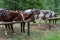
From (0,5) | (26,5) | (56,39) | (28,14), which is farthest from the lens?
(0,5)

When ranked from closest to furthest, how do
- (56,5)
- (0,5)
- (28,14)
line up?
(28,14) → (0,5) → (56,5)

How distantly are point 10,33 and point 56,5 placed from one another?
19038 mm

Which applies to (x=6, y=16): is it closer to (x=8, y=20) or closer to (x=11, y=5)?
(x=8, y=20)

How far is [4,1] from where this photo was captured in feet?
67.4

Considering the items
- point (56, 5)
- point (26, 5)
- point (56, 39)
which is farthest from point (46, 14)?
point (56, 5)

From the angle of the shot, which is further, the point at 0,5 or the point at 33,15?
the point at 0,5

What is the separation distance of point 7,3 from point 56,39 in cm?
1367

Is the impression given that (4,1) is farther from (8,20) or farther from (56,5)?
(56,5)

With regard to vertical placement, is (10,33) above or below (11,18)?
below

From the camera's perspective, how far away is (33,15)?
14344 mm

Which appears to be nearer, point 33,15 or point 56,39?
point 56,39

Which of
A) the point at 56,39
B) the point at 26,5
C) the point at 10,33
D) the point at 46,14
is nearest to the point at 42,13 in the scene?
the point at 46,14

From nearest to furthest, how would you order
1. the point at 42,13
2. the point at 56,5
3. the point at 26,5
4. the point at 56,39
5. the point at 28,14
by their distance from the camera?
the point at 56,39
the point at 28,14
the point at 42,13
the point at 26,5
the point at 56,5

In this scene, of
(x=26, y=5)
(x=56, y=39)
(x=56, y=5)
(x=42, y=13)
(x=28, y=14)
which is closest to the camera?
(x=56, y=39)
